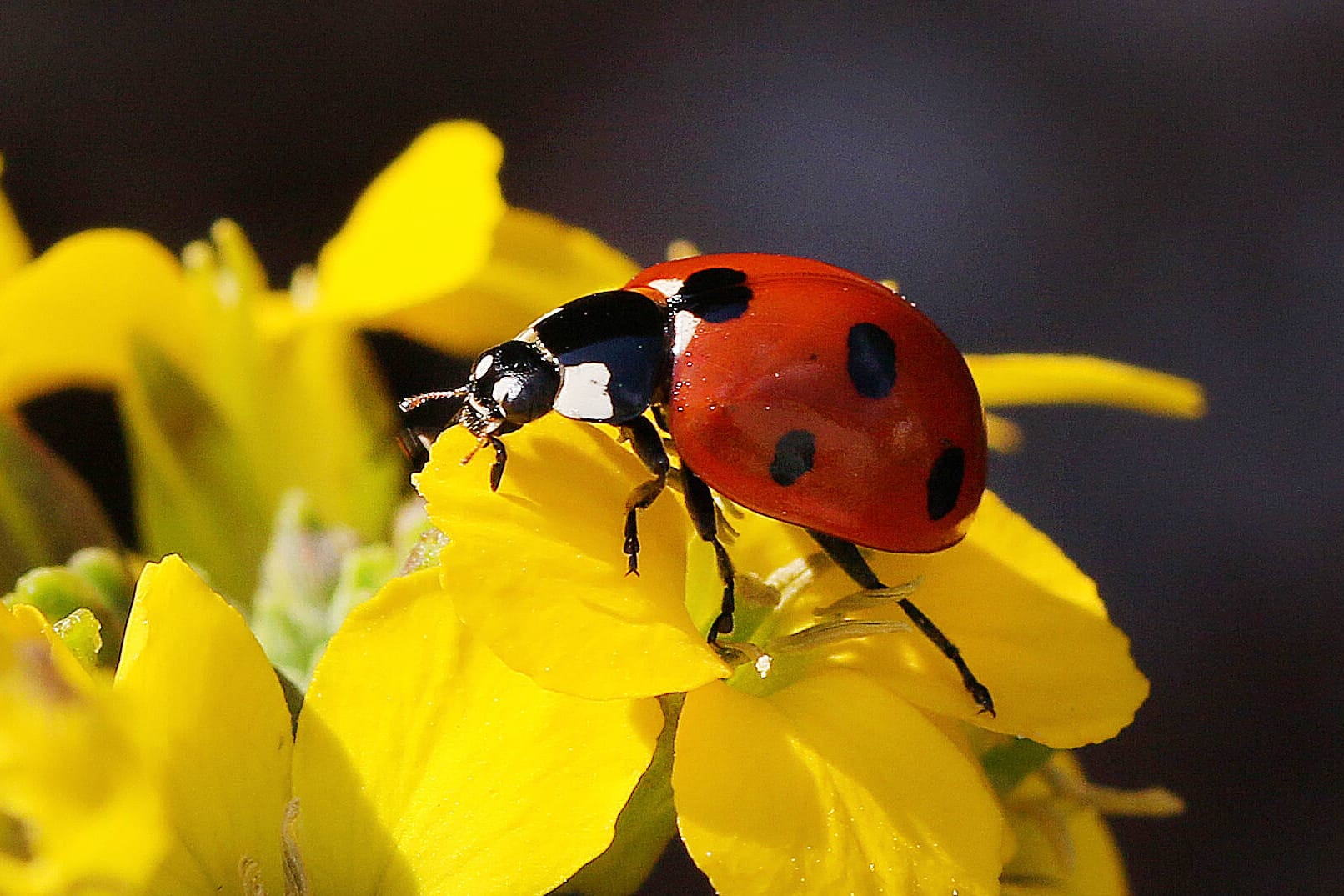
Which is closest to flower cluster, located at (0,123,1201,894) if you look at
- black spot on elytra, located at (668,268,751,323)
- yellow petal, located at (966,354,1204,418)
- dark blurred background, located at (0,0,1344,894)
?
black spot on elytra, located at (668,268,751,323)

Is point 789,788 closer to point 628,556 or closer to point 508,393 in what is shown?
point 628,556

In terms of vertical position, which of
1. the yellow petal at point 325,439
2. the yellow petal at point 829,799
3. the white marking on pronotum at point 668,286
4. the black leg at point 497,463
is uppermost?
the white marking on pronotum at point 668,286

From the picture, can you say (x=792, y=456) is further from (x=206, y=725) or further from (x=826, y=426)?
(x=206, y=725)

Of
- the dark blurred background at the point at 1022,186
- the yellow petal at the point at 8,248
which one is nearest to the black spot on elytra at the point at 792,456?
the yellow petal at the point at 8,248

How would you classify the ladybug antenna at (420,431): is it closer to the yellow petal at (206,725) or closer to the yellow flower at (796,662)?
the yellow flower at (796,662)

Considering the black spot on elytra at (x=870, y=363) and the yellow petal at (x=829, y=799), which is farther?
the black spot on elytra at (x=870, y=363)

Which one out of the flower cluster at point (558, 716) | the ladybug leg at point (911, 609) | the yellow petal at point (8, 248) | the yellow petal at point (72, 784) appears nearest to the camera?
the yellow petal at point (72, 784)
